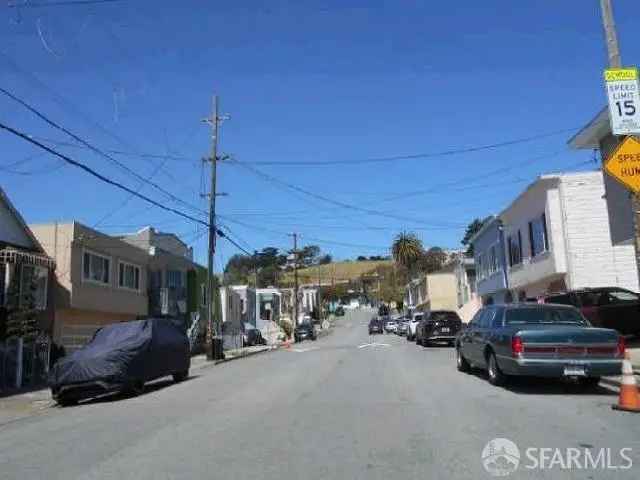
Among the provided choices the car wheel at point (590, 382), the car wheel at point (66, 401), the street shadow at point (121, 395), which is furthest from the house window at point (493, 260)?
the car wheel at point (66, 401)

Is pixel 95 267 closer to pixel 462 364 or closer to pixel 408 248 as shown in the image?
pixel 462 364

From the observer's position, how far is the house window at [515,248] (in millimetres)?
36188

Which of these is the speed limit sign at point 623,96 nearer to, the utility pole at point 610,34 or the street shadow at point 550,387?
the utility pole at point 610,34

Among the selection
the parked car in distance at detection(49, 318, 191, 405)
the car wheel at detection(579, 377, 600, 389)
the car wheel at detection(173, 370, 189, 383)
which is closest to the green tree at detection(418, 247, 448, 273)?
the car wheel at detection(173, 370, 189, 383)

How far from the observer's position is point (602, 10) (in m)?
14.3

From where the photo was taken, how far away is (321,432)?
9500mm

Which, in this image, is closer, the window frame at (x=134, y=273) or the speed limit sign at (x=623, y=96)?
the speed limit sign at (x=623, y=96)

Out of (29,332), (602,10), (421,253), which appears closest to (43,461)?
(602,10)

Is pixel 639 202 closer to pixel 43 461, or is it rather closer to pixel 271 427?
pixel 271 427

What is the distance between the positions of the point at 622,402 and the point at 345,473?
5.42 m

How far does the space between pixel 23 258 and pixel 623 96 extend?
55.7 feet

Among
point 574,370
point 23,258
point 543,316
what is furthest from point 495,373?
point 23,258

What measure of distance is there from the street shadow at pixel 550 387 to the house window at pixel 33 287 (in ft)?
47.7

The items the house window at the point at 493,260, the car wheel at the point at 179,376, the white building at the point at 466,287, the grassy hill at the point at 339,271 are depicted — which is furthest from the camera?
the grassy hill at the point at 339,271
